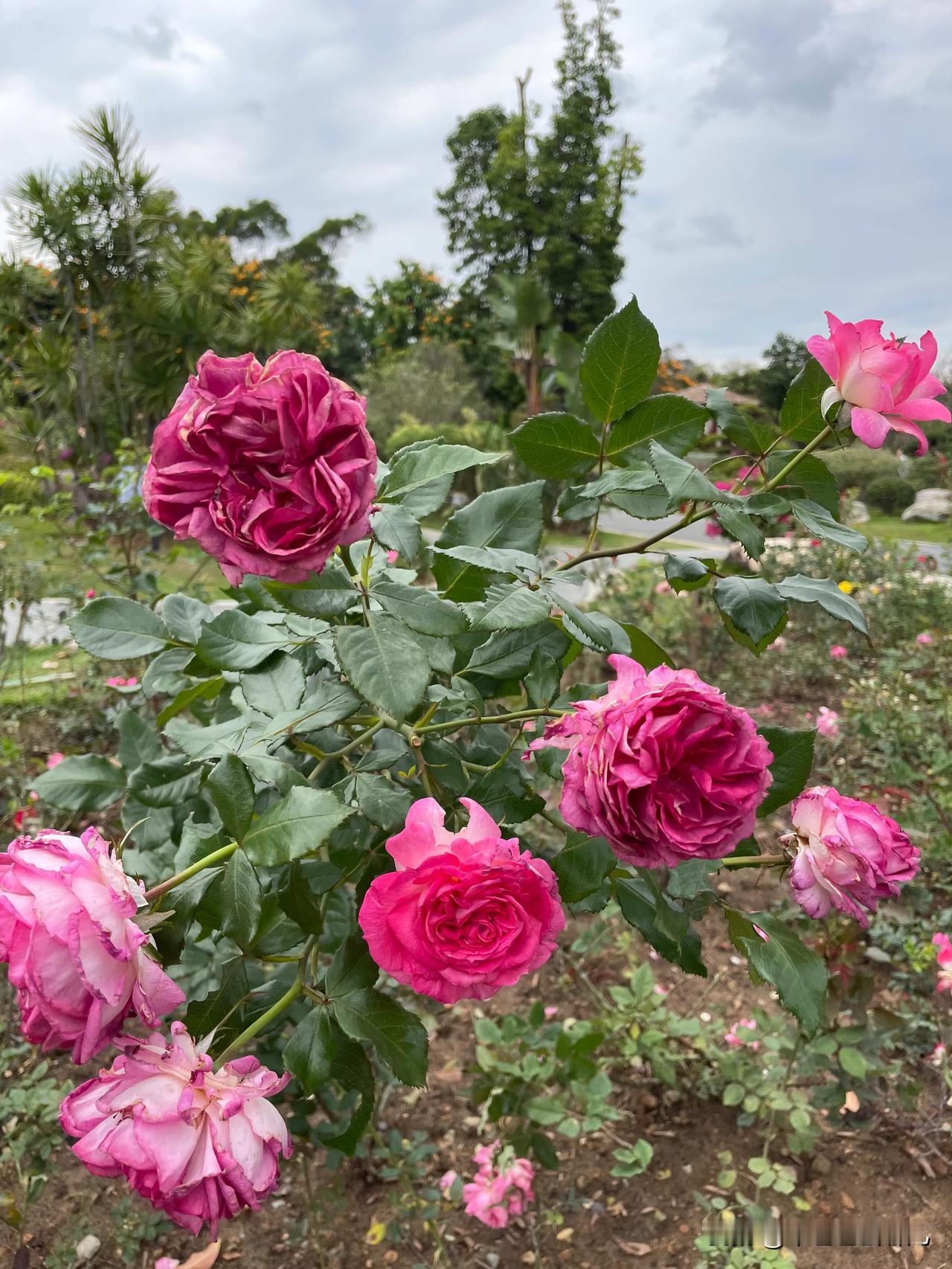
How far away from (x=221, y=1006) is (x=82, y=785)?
0.44 metres

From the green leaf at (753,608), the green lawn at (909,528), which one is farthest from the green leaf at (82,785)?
the green lawn at (909,528)

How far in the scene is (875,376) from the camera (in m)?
0.61

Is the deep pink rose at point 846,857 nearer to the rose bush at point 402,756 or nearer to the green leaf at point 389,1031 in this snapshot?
the rose bush at point 402,756

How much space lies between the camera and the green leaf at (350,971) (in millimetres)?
660

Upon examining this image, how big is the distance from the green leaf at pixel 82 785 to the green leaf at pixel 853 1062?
1.19m

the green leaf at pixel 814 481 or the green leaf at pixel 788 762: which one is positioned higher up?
the green leaf at pixel 814 481

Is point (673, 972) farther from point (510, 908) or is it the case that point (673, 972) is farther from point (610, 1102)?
point (510, 908)

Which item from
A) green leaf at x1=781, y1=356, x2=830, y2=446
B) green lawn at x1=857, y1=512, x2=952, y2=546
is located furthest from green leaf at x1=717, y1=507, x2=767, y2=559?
green lawn at x1=857, y1=512, x2=952, y2=546

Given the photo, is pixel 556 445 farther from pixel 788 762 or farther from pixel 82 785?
pixel 82 785

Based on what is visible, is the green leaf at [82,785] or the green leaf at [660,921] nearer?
the green leaf at [660,921]

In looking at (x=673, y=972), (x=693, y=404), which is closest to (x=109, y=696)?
(x=673, y=972)

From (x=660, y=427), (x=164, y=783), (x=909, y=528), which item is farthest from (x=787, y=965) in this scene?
(x=909, y=528)

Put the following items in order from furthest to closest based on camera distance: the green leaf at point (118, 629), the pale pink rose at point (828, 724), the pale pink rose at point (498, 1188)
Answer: the pale pink rose at point (828, 724) < the pale pink rose at point (498, 1188) < the green leaf at point (118, 629)

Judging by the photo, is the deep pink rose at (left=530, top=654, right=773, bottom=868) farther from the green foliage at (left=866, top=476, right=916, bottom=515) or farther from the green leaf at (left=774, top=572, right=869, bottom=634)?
the green foliage at (left=866, top=476, right=916, bottom=515)
